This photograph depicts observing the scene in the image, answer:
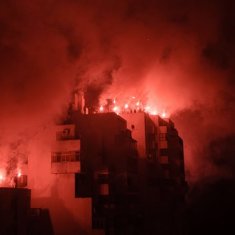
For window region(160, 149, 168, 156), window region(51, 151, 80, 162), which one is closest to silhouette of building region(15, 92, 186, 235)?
window region(51, 151, 80, 162)

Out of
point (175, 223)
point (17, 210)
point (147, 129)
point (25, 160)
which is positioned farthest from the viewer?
point (175, 223)

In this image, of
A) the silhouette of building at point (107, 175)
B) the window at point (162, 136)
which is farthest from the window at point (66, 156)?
the window at point (162, 136)

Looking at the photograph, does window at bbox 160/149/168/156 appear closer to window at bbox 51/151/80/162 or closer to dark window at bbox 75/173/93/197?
dark window at bbox 75/173/93/197

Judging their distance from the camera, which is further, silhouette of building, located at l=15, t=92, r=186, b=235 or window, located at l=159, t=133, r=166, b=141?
window, located at l=159, t=133, r=166, b=141

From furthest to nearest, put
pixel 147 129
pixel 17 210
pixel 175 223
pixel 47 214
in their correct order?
pixel 175 223 < pixel 147 129 < pixel 47 214 < pixel 17 210

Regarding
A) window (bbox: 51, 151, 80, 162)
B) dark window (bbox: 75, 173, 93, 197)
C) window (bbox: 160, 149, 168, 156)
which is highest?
window (bbox: 160, 149, 168, 156)

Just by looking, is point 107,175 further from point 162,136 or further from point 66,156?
point 162,136

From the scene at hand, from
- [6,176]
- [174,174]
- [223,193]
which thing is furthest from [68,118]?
[223,193]

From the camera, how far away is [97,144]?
1805 inches

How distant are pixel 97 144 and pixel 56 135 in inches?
208

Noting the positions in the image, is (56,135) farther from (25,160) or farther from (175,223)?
(175,223)

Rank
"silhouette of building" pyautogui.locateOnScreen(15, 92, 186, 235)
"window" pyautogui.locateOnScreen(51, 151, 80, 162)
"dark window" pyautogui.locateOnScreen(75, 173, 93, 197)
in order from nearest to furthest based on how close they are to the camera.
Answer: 1. "silhouette of building" pyautogui.locateOnScreen(15, 92, 186, 235)
2. "window" pyautogui.locateOnScreen(51, 151, 80, 162)
3. "dark window" pyautogui.locateOnScreen(75, 173, 93, 197)

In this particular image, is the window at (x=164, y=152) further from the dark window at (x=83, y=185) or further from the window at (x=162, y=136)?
the dark window at (x=83, y=185)

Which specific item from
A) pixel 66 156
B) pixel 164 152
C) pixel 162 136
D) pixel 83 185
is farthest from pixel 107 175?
pixel 162 136
